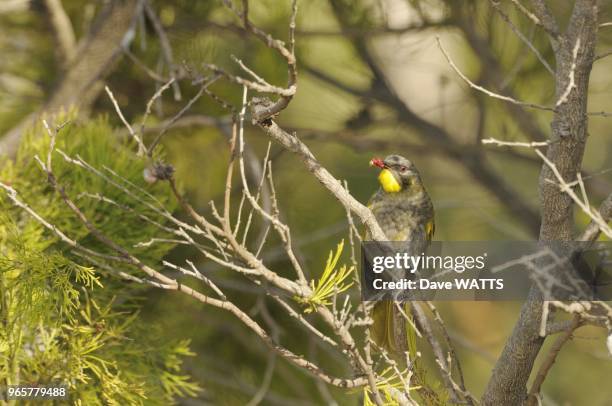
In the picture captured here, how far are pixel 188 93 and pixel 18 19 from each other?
0.56m

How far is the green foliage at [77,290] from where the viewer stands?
4.49 feet

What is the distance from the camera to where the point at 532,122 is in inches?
97.0

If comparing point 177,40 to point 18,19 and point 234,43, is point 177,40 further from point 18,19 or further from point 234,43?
point 18,19

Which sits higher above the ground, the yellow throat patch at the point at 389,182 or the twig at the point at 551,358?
the yellow throat patch at the point at 389,182

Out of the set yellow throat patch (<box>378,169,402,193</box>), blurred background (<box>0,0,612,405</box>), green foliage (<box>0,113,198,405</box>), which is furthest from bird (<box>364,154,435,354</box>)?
green foliage (<box>0,113,198,405</box>)

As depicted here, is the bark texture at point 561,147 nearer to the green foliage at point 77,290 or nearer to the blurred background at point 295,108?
the green foliage at point 77,290

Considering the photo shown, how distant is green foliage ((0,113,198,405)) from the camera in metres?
1.37

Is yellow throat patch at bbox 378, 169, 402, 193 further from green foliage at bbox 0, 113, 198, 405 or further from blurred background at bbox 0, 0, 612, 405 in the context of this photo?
green foliage at bbox 0, 113, 198, 405

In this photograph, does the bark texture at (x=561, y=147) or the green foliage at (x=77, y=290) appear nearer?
the bark texture at (x=561, y=147)

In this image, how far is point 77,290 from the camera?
58.1 inches

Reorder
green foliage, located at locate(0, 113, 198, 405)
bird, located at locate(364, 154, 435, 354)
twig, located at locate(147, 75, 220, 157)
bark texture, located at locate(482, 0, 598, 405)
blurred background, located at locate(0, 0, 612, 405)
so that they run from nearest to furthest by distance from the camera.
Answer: twig, located at locate(147, 75, 220, 157) → bark texture, located at locate(482, 0, 598, 405) → green foliage, located at locate(0, 113, 198, 405) → bird, located at locate(364, 154, 435, 354) → blurred background, located at locate(0, 0, 612, 405)

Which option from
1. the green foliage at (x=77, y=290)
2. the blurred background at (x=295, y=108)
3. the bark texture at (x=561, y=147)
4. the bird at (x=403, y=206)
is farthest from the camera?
the blurred background at (x=295, y=108)

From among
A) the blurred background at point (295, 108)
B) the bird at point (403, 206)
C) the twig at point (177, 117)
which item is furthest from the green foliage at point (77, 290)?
the bird at point (403, 206)

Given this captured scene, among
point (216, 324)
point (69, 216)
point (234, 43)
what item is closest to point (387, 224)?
point (216, 324)
